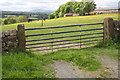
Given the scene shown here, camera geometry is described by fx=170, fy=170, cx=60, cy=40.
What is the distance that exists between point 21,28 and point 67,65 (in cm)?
246

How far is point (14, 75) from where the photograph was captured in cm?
442

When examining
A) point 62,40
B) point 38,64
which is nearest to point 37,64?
point 38,64

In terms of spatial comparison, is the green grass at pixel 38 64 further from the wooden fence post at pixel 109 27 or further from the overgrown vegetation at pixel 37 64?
the wooden fence post at pixel 109 27

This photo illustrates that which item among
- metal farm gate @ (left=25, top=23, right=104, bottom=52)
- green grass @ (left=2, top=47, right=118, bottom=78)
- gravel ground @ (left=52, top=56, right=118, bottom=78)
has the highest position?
metal farm gate @ (left=25, top=23, right=104, bottom=52)

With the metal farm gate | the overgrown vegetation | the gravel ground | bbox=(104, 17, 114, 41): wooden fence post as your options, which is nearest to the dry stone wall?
the overgrown vegetation

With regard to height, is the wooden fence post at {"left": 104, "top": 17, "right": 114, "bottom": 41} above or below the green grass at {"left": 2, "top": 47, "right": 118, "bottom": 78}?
above

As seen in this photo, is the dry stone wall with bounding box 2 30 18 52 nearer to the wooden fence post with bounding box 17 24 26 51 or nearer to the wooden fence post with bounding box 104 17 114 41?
the wooden fence post with bounding box 17 24 26 51

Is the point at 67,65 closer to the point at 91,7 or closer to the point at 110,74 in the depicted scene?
the point at 110,74

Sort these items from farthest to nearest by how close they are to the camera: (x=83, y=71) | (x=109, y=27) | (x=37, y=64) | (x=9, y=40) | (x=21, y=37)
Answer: (x=109, y=27) < (x=21, y=37) < (x=9, y=40) < (x=37, y=64) < (x=83, y=71)

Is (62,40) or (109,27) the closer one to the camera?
(109,27)

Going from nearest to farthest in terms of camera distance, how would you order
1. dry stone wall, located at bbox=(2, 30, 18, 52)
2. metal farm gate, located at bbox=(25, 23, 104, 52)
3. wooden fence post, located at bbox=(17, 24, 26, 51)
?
dry stone wall, located at bbox=(2, 30, 18, 52)
wooden fence post, located at bbox=(17, 24, 26, 51)
metal farm gate, located at bbox=(25, 23, 104, 52)

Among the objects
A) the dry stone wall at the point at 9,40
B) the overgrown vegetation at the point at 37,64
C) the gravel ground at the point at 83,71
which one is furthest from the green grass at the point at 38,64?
the dry stone wall at the point at 9,40

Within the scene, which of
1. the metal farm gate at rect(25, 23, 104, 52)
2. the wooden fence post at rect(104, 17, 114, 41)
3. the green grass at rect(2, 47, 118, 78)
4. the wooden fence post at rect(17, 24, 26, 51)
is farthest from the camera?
the wooden fence post at rect(104, 17, 114, 41)

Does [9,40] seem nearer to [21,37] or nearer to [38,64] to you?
[21,37]
